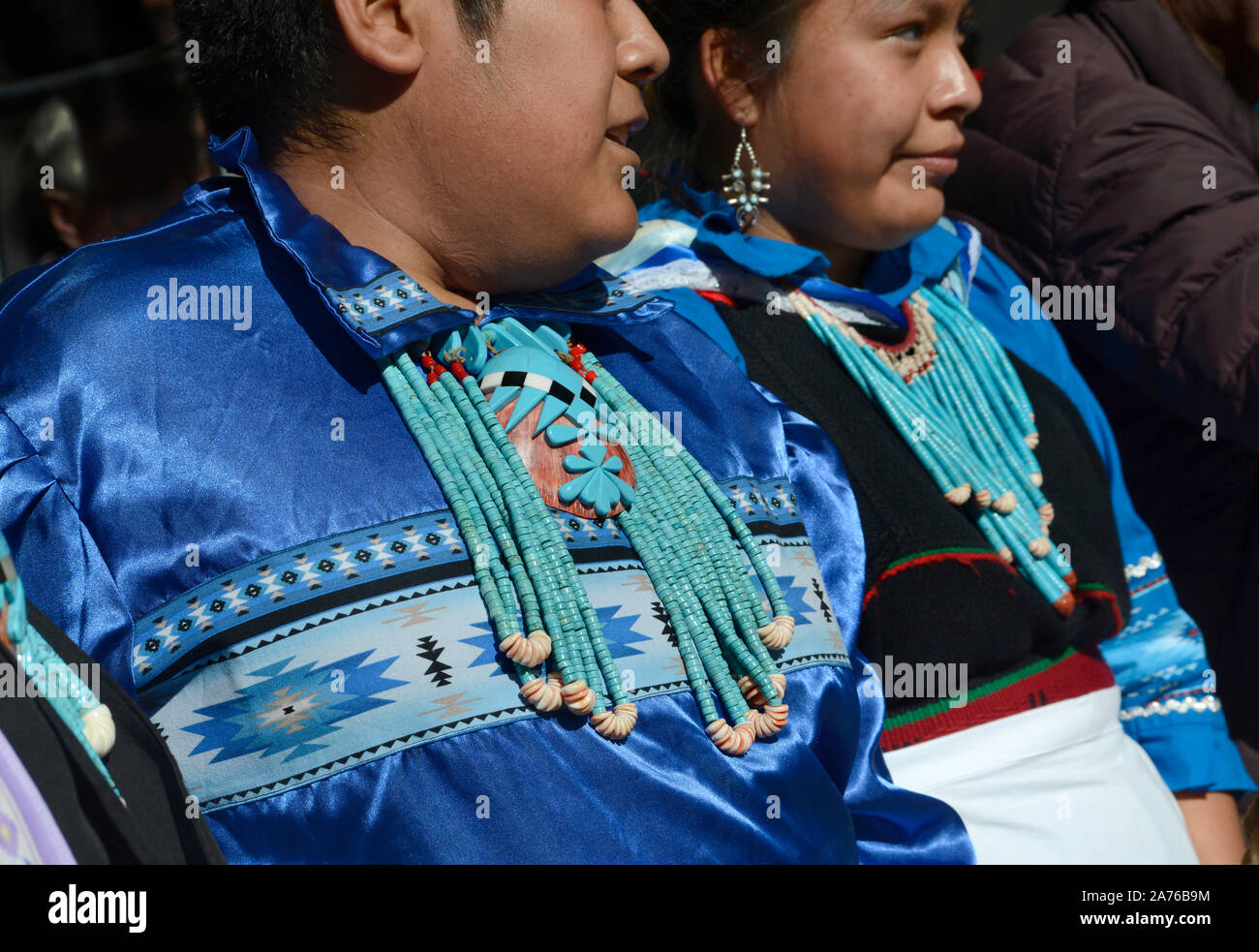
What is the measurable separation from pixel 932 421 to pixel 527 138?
2.47ft

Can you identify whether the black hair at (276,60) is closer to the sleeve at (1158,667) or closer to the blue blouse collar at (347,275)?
the blue blouse collar at (347,275)

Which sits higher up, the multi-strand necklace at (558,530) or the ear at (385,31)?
the ear at (385,31)

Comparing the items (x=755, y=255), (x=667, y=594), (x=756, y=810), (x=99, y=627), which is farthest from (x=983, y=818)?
(x=99, y=627)

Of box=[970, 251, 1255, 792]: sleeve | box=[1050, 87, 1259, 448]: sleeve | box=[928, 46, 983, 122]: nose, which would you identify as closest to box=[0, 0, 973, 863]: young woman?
box=[928, 46, 983, 122]: nose

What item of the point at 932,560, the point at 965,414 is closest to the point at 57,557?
the point at 932,560

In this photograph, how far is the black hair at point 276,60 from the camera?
1113 mm

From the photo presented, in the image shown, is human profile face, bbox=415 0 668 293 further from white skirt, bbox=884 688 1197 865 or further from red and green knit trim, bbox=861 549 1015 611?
white skirt, bbox=884 688 1197 865

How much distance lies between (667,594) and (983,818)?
594 millimetres

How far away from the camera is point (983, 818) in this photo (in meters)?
1.47

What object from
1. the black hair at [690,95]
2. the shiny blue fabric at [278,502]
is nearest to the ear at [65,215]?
the black hair at [690,95]

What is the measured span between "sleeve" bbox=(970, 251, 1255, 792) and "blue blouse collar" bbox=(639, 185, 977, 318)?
0.40 feet

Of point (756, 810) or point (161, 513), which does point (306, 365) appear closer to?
point (161, 513)

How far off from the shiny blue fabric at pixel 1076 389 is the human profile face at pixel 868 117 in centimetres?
9

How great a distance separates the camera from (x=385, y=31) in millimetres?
1096
